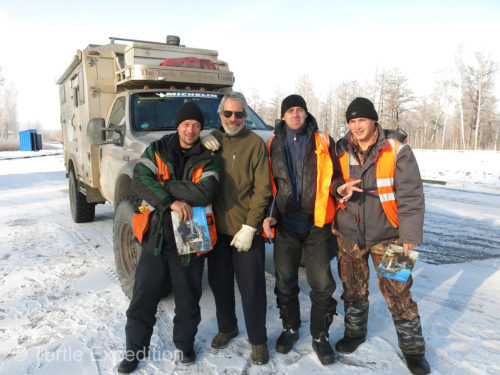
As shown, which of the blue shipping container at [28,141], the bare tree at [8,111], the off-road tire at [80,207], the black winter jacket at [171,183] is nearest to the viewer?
the black winter jacket at [171,183]

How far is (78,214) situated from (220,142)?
17.1 ft

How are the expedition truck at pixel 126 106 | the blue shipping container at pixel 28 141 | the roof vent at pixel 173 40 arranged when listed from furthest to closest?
the blue shipping container at pixel 28 141
the roof vent at pixel 173 40
the expedition truck at pixel 126 106

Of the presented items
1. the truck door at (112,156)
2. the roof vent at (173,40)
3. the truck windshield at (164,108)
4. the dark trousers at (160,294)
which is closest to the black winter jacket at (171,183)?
the dark trousers at (160,294)

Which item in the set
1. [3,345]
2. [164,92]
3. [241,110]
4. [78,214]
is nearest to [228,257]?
[241,110]

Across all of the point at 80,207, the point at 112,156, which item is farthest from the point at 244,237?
the point at 80,207

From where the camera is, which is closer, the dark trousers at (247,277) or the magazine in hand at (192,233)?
the magazine in hand at (192,233)

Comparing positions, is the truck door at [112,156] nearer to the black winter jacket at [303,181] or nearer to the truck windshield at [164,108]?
the truck windshield at [164,108]

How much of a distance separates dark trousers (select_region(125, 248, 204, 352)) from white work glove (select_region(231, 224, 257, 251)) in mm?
314

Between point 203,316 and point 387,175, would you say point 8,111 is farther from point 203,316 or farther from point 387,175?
point 387,175

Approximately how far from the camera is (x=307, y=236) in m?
2.93

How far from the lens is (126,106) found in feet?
15.2

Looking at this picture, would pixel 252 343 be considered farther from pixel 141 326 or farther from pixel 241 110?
pixel 241 110

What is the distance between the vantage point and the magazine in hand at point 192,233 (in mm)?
2633

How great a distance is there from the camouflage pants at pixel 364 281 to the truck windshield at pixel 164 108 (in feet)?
7.62
